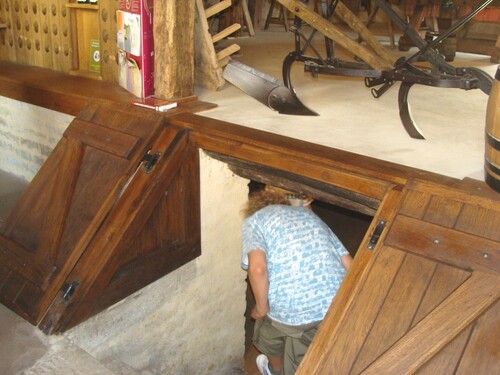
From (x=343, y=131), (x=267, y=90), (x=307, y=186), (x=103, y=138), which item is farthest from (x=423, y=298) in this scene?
(x=103, y=138)

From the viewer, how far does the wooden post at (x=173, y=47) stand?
2757 mm

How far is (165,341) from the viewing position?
3039 mm

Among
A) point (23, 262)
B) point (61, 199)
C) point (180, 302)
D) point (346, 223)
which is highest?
point (61, 199)

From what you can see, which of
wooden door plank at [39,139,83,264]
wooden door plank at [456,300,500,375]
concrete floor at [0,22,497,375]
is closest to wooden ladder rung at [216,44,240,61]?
concrete floor at [0,22,497,375]

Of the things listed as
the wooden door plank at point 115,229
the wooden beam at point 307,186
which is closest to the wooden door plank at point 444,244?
the wooden beam at point 307,186

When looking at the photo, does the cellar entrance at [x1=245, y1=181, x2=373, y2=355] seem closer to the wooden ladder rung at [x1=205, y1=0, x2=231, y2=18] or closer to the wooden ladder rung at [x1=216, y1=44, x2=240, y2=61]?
the wooden ladder rung at [x1=216, y1=44, x2=240, y2=61]

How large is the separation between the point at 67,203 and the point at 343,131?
143cm

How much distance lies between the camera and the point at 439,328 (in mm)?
1497

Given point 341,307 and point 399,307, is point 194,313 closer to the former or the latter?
point 341,307

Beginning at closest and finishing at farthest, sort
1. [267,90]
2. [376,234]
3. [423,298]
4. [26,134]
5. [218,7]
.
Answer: [423,298] → [376,234] → [267,90] → [218,7] → [26,134]

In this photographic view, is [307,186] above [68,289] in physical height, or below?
above

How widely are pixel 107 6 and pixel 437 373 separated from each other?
9.74ft

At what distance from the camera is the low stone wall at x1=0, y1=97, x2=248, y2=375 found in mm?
2662

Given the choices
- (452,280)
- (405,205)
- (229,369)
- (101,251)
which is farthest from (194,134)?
(229,369)
